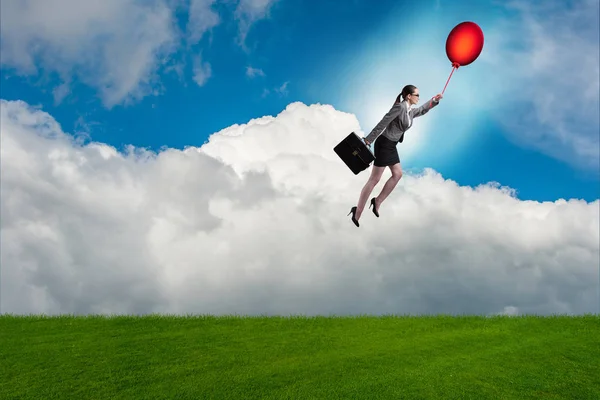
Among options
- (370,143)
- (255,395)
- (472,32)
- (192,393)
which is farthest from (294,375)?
(472,32)

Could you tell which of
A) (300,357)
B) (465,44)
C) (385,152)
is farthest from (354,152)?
(300,357)

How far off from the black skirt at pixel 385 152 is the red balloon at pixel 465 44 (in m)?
1.51

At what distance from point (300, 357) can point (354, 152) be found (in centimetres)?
704

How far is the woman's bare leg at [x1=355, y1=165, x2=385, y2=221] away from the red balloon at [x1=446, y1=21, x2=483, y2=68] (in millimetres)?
2060

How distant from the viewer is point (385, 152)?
926cm

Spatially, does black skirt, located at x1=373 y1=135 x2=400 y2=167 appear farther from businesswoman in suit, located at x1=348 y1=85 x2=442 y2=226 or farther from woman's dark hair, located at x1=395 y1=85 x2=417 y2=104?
woman's dark hair, located at x1=395 y1=85 x2=417 y2=104

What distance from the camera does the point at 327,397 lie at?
11.5 metres

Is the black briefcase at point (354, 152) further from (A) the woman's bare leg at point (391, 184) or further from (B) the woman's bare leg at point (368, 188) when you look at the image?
(A) the woman's bare leg at point (391, 184)

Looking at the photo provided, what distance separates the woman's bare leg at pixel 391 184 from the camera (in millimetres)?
9602

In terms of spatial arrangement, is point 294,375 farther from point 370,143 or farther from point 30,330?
point 30,330

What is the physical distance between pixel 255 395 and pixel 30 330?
8663mm

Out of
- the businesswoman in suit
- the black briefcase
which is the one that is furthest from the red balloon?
the black briefcase

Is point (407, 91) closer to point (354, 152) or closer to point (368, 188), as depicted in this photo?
point (354, 152)

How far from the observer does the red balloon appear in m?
8.57
